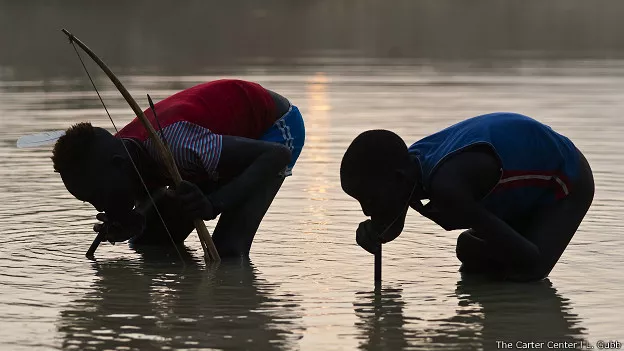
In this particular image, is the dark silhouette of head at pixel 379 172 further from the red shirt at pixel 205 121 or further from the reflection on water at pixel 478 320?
the red shirt at pixel 205 121

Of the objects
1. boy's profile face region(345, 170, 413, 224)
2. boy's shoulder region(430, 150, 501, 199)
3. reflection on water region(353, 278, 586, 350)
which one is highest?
boy's shoulder region(430, 150, 501, 199)

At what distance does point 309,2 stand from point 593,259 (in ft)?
192

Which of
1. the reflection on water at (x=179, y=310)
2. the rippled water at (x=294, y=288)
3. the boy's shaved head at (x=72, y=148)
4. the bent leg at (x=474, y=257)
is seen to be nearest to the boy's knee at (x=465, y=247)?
the bent leg at (x=474, y=257)

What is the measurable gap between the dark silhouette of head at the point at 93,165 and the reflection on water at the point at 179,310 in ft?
1.45

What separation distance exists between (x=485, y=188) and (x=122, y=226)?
6.62ft

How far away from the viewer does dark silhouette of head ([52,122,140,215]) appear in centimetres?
742

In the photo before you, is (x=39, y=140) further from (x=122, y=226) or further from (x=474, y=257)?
(x=474, y=257)

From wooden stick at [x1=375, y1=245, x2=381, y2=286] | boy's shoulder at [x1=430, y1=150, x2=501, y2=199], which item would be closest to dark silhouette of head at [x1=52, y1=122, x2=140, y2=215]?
wooden stick at [x1=375, y1=245, x2=381, y2=286]

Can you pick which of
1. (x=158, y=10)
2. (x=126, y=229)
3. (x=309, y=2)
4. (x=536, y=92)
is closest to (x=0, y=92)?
(x=536, y=92)

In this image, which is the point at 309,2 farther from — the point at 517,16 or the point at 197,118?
the point at 197,118

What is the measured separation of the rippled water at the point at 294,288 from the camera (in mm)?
6129

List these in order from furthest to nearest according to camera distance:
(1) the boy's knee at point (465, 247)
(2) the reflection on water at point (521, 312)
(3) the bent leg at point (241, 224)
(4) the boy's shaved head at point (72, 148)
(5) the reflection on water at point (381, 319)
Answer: (3) the bent leg at point (241, 224) → (4) the boy's shaved head at point (72, 148) → (1) the boy's knee at point (465, 247) → (2) the reflection on water at point (521, 312) → (5) the reflection on water at point (381, 319)

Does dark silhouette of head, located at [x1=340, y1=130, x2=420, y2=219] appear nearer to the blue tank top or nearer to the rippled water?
the blue tank top

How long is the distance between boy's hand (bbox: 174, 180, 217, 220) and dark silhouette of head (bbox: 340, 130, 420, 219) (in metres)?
0.96
